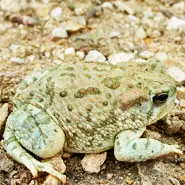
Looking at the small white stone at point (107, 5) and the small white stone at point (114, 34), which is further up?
the small white stone at point (107, 5)

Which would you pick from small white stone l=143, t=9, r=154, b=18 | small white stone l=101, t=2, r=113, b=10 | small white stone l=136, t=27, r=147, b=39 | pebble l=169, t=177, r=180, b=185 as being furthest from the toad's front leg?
small white stone l=101, t=2, r=113, b=10

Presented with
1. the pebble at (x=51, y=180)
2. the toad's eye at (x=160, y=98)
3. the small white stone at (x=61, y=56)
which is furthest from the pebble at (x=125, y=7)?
the pebble at (x=51, y=180)

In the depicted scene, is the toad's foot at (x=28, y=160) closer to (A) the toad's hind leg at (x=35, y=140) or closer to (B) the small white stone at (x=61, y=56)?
(A) the toad's hind leg at (x=35, y=140)

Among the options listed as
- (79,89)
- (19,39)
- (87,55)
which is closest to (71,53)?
(87,55)

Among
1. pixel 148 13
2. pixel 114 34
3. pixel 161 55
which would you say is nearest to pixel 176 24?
pixel 148 13

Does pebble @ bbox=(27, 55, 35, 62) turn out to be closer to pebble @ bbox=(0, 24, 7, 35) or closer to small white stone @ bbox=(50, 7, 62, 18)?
pebble @ bbox=(0, 24, 7, 35)

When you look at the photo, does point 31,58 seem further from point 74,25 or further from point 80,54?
point 74,25
